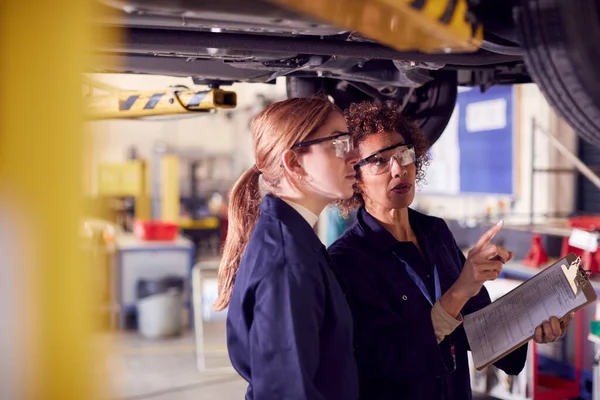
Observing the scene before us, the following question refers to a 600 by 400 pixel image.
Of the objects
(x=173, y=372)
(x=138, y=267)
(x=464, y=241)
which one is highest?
(x=464, y=241)

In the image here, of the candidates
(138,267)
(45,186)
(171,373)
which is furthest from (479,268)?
(138,267)

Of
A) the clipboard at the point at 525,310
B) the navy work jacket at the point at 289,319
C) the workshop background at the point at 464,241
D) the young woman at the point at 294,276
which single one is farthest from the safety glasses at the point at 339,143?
the workshop background at the point at 464,241

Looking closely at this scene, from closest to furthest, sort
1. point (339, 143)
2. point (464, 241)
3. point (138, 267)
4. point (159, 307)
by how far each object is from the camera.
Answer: point (339, 143)
point (464, 241)
point (159, 307)
point (138, 267)

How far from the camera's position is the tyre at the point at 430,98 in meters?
2.91

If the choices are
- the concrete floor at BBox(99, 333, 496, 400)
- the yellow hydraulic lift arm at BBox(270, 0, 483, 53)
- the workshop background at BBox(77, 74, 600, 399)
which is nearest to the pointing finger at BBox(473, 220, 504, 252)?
the yellow hydraulic lift arm at BBox(270, 0, 483, 53)

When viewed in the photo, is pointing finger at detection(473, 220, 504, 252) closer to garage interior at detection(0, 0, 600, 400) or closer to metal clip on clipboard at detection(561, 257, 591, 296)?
metal clip on clipboard at detection(561, 257, 591, 296)

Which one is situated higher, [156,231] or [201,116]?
[201,116]

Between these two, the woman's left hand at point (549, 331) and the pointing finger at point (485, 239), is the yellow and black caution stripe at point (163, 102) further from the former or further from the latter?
the woman's left hand at point (549, 331)

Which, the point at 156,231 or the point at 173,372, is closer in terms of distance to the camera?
the point at 173,372

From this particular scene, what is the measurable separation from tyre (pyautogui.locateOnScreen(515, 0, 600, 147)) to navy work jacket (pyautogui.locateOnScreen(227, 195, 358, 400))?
0.67 meters

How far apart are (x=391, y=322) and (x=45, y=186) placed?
1.35 metres

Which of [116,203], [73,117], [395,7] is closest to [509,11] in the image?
[395,7]

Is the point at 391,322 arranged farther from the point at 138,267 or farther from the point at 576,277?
the point at 138,267

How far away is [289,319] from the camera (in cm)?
145
